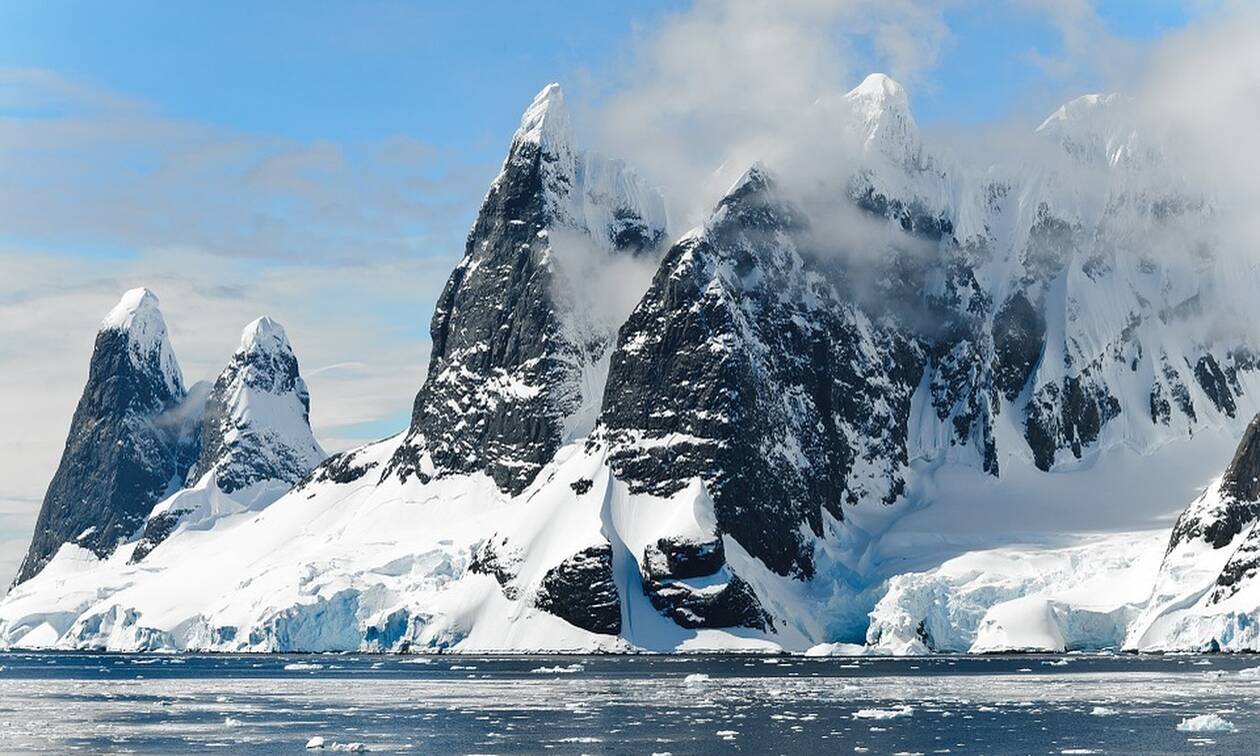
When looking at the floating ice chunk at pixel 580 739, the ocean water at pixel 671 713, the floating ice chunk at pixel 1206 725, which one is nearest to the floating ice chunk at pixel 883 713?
the ocean water at pixel 671 713

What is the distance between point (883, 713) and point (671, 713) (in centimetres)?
1730

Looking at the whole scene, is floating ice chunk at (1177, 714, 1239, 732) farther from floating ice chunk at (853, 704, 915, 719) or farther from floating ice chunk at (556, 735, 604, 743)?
floating ice chunk at (556, 735, 604, 743)

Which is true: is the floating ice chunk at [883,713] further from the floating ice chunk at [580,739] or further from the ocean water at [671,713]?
the floating ice chunk at [580,739]

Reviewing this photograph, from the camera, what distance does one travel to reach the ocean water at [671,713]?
111 m

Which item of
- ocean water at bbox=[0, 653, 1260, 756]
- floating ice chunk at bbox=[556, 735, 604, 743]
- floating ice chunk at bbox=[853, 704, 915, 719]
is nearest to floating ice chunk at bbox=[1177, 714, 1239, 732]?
ocean water at bbox=[0, 653, 1260, 756]

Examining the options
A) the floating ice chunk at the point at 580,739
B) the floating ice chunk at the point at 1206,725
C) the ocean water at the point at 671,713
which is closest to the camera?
the floating ice chunk at the point at 1206,725

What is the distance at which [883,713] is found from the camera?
4966 inches

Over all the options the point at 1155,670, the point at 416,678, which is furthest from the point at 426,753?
the point at 1155,670

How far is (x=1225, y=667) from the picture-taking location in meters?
182

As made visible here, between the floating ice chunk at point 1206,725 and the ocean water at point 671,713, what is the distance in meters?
0.12

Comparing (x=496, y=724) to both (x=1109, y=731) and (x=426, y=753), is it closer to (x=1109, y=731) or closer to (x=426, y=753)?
(x=426, y=753)

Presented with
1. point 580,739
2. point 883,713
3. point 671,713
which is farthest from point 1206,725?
Result: point 671,713

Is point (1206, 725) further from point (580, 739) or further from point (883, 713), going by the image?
point (580, 739)

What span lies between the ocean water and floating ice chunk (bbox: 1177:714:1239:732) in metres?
0.12
